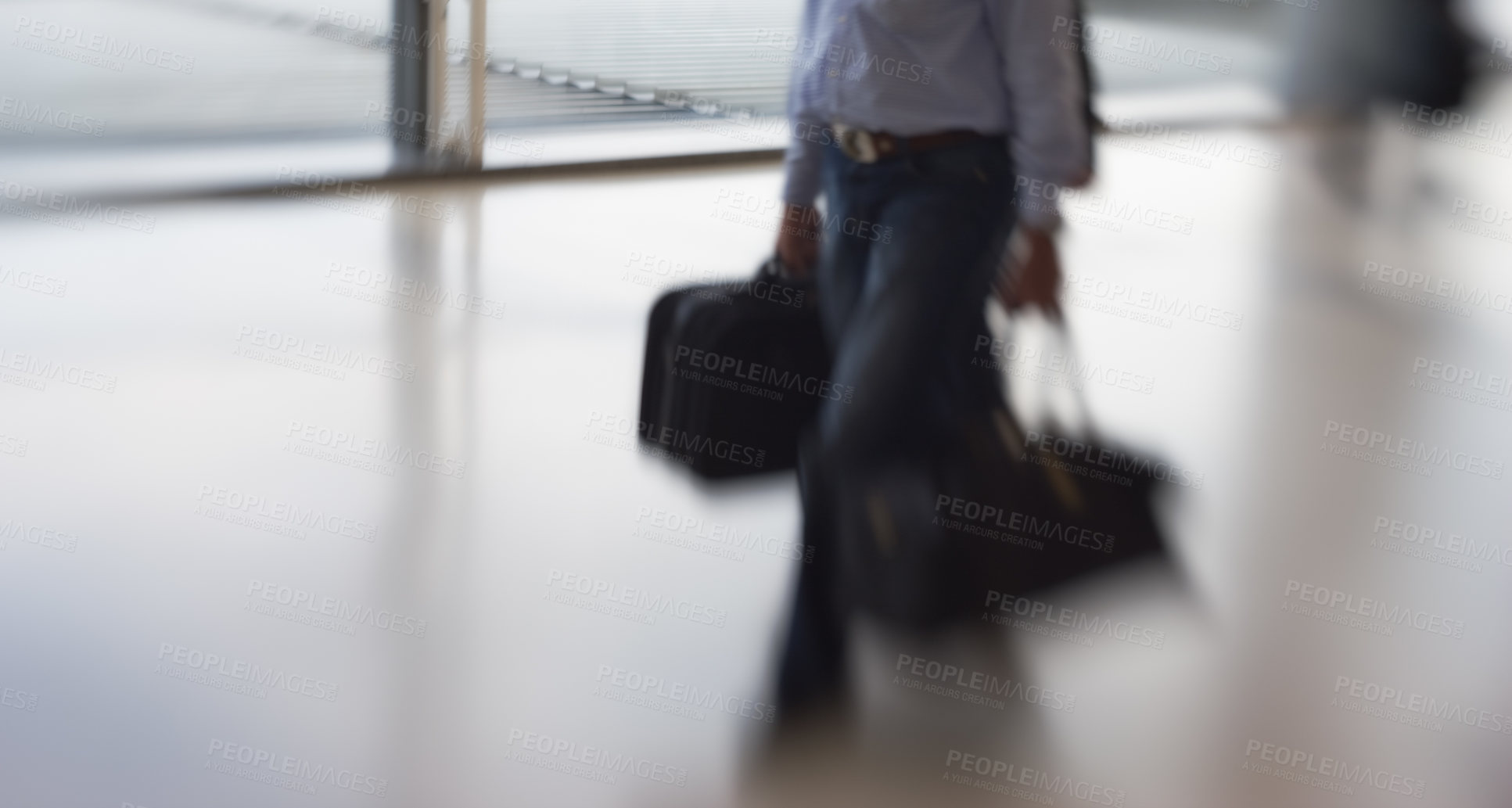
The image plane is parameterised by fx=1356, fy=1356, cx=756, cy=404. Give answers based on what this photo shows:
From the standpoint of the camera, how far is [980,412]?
250 centimetres

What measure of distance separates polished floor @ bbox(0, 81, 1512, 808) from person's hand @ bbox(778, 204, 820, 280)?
519 mm

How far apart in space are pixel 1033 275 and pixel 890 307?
27 cm

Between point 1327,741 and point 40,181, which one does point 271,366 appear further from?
point 1327,741

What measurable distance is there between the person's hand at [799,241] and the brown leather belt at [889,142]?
28cm

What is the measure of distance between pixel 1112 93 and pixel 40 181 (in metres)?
5.32

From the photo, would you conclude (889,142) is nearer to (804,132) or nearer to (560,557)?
(804,132)

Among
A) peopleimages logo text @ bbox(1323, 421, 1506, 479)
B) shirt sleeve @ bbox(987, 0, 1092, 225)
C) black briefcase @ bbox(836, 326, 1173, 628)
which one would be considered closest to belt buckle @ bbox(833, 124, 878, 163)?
shirt sleeve @ bbox(987, 0, 1092, 225)

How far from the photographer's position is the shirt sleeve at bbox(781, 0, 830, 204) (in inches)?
92.7

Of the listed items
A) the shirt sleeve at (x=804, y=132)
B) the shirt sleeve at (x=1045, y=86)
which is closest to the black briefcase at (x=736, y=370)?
the shirt sleeve at (x=804, y=132)

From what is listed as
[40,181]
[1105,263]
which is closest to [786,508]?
[1105,263]

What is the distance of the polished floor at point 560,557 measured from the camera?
6.65 feet

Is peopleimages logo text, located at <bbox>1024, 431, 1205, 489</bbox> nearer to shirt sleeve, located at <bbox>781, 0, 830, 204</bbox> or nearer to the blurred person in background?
the blurred person in background

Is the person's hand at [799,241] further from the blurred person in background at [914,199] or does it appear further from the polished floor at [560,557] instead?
the polished floor at [560,557]


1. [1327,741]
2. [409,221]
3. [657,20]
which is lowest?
[1327,741]
